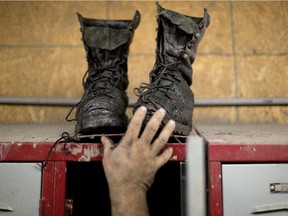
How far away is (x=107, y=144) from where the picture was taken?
2.38ft

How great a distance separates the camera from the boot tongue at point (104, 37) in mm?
901

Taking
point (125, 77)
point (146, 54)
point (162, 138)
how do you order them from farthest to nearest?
point (146, 54)
point (125, 77)
point (162, 138)

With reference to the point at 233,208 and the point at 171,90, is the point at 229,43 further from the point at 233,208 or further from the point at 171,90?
the point at 233,208

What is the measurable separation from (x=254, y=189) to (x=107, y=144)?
1.10 feet

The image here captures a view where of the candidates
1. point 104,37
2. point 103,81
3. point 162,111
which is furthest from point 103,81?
point 162,111

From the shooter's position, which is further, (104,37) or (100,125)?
(104,37)

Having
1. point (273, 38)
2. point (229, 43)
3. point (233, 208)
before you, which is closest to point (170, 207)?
point (233, 208)

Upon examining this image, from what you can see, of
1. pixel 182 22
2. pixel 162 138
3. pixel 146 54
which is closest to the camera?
pixel 162 138

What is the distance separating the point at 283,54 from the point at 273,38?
80mm

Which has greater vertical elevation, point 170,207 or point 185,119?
point 185,119

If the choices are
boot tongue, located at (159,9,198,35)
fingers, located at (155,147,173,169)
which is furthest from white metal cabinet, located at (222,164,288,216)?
Answer: boot tongue, located at (159,9,198,35)

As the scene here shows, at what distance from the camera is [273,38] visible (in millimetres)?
1378

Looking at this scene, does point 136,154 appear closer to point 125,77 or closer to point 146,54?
point 125,77

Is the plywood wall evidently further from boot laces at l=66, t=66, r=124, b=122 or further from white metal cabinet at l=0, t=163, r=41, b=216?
white metal cabinet at l=0, t=163, r=41, b=216
